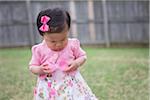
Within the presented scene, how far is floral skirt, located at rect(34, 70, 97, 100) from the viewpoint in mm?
3391

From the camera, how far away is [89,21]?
1456 centimetres

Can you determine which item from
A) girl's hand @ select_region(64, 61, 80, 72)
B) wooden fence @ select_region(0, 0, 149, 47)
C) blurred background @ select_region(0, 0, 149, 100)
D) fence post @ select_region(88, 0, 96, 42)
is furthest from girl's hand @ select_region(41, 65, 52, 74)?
fence post @ select_region(88, 0, 96, 42)

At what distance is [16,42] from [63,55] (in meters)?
11.1

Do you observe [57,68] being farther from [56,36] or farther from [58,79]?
[56,36]

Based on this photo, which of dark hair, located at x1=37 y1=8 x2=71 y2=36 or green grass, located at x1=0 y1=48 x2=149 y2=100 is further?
green grass, located at x1=0 y1=48 x2=149 y2=100

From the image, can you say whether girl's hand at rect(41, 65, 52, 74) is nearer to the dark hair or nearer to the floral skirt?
the floral skirt

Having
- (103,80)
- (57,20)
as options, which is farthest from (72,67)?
Answer: (103,80)

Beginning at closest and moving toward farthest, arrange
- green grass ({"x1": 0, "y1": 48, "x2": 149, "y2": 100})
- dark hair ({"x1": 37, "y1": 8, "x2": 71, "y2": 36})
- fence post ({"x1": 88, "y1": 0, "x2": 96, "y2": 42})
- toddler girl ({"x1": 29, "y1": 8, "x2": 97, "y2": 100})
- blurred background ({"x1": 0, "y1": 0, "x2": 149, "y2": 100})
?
dark hair ({"x1": 37, "y1": 8, "x2": 71, "y2": 36}), toddler girl ({"x1": 29, "y1": 8, "x2": 97, "y2": 100}), green grass ({"x1": 0, "y1": 48, "x2": 149, "y2": 100}), blurred background ({"x1": 0, "y1": 0, "x2": 149, "y2": 100}), fence post ({"x1": 88, "y1": 0, "x2": 96, "y2": 42})

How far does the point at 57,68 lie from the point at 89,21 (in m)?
11.2

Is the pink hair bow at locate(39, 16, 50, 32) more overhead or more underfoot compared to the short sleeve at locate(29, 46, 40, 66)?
more overhead

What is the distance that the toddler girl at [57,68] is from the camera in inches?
133

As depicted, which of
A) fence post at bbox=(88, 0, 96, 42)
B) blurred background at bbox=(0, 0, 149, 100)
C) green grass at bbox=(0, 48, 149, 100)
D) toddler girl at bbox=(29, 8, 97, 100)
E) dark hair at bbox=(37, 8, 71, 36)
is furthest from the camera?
fence post at bbox=(88, 0, 96, 42)

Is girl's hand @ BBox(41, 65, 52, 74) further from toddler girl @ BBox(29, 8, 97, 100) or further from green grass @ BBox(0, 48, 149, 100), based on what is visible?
green grass @ BBox(0, 48, 149, 100)

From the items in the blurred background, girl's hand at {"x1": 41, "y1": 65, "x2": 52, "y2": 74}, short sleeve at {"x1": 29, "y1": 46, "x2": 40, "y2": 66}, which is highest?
short sleeve at {"x1": 29, "y1": 46, "x2": 40, "y2": 66}
